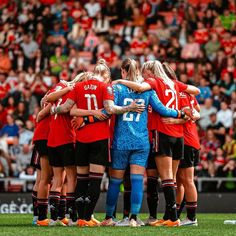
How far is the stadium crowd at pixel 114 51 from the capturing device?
77.7 feet

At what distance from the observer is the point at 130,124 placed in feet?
46.2

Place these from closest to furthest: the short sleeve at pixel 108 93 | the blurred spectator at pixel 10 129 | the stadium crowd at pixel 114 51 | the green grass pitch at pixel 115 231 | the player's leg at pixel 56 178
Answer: the green grass pitch at pixel 115 231 < the short sleeve at pixel 108 93 < the player's leg at pixel 56 178 < the stadium crowd at pixel 114 51 < the blurred spectator at pixel 10 129

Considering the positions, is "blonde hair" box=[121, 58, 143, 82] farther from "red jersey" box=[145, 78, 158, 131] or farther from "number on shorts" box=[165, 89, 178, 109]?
"number on shorts" box=[165, 89, 178, 109]

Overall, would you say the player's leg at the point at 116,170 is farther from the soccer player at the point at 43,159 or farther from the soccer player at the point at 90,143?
the soccer player at the point at 43,159

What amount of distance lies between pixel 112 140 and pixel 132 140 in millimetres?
331

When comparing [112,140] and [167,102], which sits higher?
[167,102]

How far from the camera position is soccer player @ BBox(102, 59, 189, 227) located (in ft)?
45.9

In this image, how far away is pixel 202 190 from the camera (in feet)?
73.2

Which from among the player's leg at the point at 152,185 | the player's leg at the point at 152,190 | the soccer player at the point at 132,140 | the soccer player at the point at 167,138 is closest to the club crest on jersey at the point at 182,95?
the soccer player at the point at 167,138

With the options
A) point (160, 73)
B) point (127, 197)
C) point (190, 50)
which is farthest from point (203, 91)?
point (160, 73)

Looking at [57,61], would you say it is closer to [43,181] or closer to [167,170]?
[43,181]

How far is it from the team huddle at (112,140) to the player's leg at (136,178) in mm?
14

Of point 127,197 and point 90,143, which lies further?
point 127,197

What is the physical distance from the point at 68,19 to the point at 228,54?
4.99m
